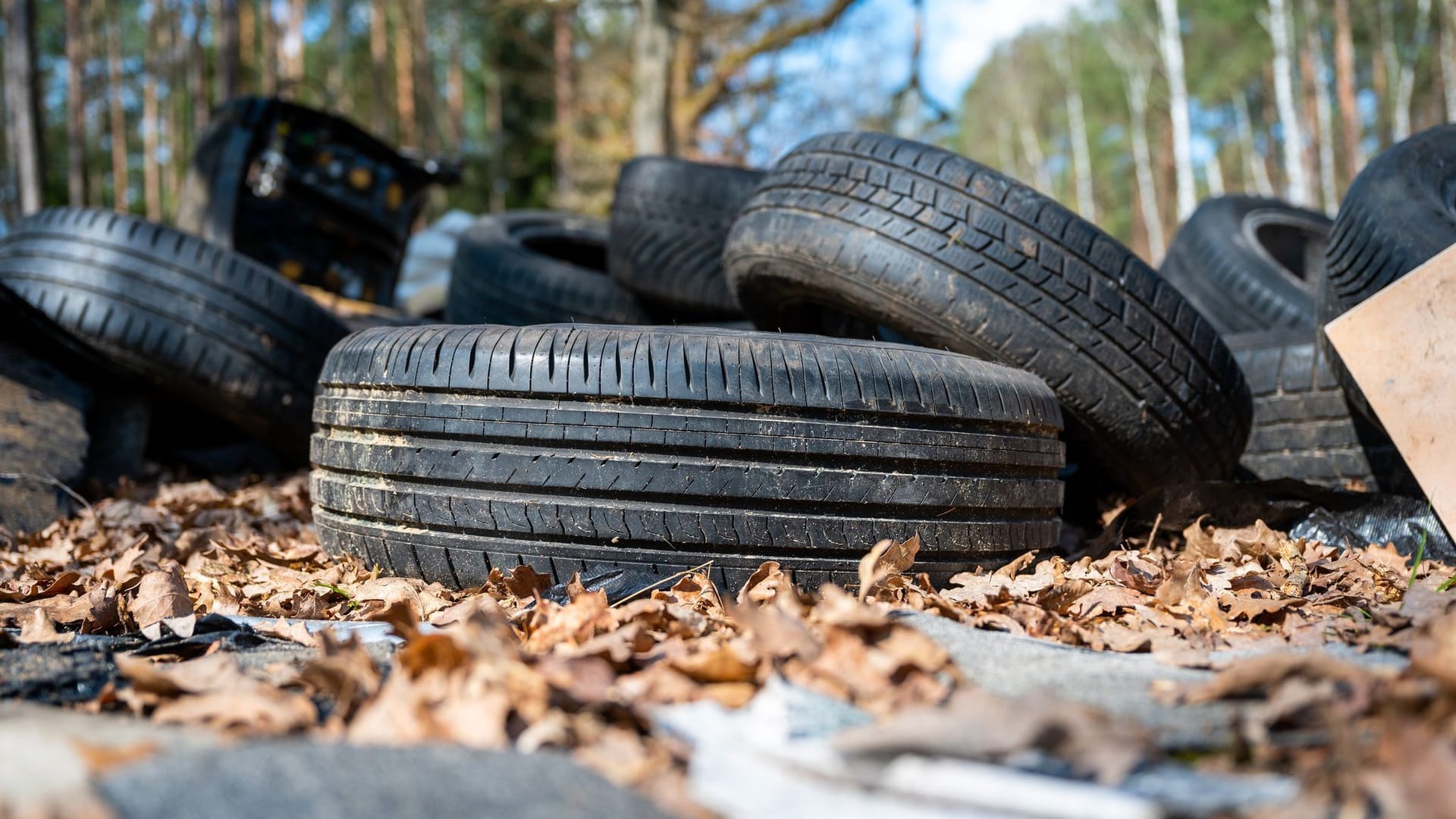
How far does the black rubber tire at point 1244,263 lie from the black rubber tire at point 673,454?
9.15 feet

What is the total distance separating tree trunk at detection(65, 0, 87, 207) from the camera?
2088 centimetres

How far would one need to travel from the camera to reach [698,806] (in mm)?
1285

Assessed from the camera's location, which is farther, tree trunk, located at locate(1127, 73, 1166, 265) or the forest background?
tree trunk, located at locate(1127, 73, 1166, 265)

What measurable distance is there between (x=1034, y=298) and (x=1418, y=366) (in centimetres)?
105

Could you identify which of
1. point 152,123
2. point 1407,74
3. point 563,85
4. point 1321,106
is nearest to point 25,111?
point 563,85

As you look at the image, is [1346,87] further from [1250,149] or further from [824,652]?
[824,652]

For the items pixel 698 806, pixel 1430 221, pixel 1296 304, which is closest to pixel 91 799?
pixel 698 806

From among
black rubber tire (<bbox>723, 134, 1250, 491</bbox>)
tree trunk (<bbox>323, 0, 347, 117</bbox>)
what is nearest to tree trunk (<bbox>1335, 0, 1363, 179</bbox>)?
tree trunk (<bbox>323, 0, 347, 117</bbox>)

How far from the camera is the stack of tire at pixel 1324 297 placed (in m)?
3.44

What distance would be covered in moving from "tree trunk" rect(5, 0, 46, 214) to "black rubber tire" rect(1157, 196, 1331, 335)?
1183 cm

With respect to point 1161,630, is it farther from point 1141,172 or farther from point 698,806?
point 1141,172

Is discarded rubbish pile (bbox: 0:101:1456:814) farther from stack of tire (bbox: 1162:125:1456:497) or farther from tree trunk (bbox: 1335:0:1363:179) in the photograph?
tree trunk (bbox: 1335:0:1363:179)

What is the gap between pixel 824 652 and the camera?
1759 mm

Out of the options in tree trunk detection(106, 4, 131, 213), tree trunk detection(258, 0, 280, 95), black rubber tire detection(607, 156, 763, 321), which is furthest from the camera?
tree trunk detection(106, 4, 131, 213)
